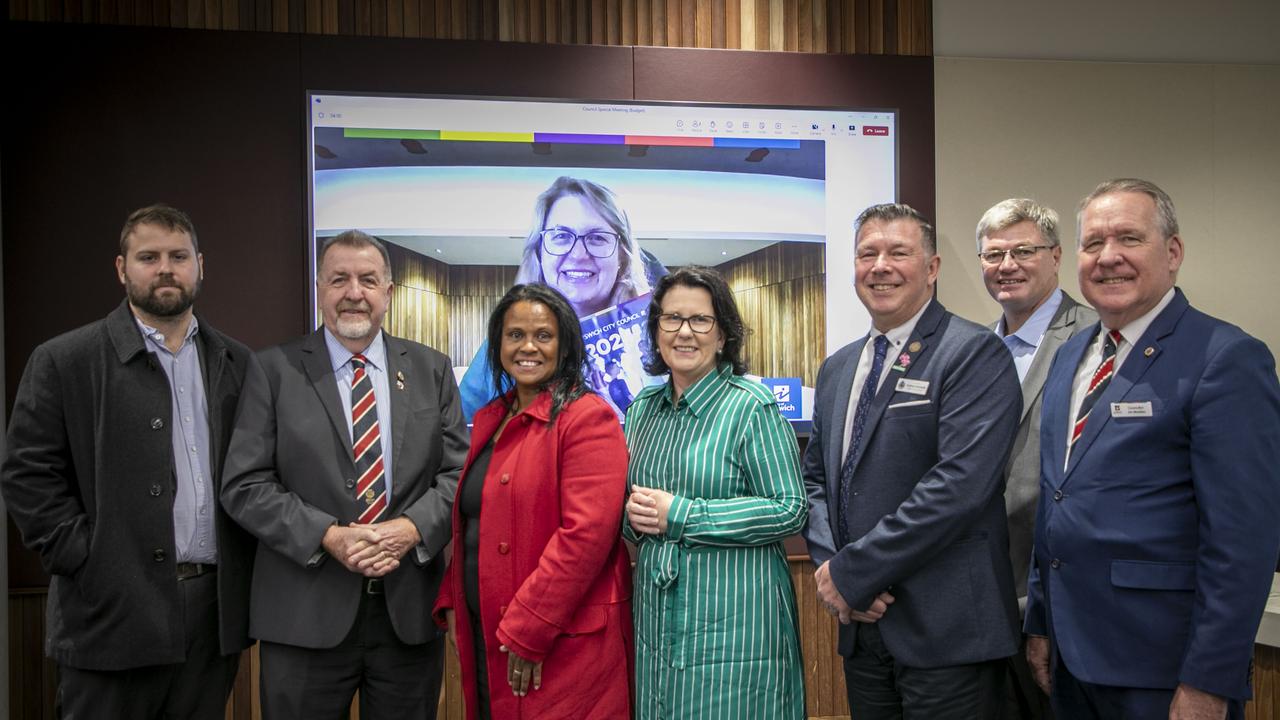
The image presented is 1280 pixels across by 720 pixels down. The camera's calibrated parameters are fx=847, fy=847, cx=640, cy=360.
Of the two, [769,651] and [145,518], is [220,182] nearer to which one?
[145,518]

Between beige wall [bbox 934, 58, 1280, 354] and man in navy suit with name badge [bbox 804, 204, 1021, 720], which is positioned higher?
beige wall [bbox 934, 58, 1280, 354]

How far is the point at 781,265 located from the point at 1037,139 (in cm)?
145

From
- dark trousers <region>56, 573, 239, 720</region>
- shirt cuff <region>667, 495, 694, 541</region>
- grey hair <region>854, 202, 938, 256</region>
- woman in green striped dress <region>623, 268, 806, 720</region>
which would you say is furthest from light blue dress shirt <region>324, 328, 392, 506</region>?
grey hair <region>854, 202, 938, 256</region>

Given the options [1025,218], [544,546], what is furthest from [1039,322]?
[544,546]

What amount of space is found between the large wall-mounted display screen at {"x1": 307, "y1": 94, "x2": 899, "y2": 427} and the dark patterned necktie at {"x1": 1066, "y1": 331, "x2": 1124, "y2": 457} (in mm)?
1780

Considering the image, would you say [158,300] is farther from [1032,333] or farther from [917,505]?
[1032,333]

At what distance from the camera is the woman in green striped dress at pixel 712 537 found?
6.98ft

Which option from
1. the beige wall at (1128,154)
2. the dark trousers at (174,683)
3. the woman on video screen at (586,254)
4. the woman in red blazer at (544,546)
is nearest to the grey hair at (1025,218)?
the beige wall at (1128,154)

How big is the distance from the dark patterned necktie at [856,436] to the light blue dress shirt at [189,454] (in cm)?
189

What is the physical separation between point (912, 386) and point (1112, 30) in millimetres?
3045

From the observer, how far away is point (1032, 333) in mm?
2871

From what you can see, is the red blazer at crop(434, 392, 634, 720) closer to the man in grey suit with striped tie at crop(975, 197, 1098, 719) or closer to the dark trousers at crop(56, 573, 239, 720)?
the dark trousers at crop(56, 573, 239, 720)

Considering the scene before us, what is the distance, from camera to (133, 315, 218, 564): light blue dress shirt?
258 centimetres

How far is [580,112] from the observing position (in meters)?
3.79
